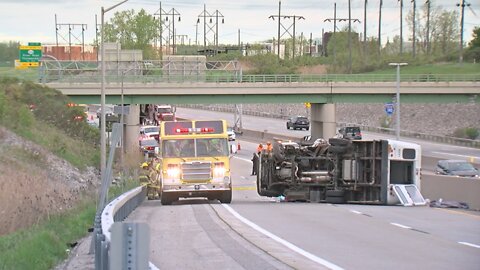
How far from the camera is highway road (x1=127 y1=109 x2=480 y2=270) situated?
14.4 m

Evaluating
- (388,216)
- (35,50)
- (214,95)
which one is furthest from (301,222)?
(35,50)

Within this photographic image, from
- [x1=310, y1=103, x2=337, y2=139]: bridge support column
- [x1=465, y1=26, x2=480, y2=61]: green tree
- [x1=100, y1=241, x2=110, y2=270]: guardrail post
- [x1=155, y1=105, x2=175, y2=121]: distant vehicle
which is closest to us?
[x1=100, y1=241, x2=110, y2=270]: guardrail post

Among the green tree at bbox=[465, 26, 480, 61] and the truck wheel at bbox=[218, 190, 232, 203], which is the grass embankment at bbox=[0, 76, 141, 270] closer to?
the truck wheel at bbox=[218, 190, 232, 203]

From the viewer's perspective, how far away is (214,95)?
74.9 meters

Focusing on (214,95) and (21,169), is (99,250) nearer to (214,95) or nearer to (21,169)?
(21,169)

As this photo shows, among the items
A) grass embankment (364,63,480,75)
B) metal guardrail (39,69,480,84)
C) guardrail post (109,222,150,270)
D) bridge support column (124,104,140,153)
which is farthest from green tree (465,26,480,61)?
guardrail post (109,222,150,270)

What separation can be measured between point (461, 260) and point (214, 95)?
60.1 meters

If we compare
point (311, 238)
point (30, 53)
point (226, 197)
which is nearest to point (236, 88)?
point (30, 53)

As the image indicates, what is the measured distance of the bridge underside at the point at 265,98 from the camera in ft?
241

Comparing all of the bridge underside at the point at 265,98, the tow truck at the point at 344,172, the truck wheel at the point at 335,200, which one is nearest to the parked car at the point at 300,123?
the bridge underside at the point at 265,98

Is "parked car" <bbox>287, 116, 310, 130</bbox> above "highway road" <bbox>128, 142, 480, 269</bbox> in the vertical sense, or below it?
below

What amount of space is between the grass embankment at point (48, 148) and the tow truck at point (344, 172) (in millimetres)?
5984

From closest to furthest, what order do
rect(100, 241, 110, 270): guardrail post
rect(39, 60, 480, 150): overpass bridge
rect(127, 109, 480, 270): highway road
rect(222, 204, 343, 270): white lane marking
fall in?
rect(100, 241, 110, 270): guardrail post < rect(222, 204, 343, 270): white lane marking < rect(127, 109, 480, 270): highway road < rect(39, 60, 480, 150): overpass bridge

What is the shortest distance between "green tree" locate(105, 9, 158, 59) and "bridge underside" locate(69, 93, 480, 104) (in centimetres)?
7237
